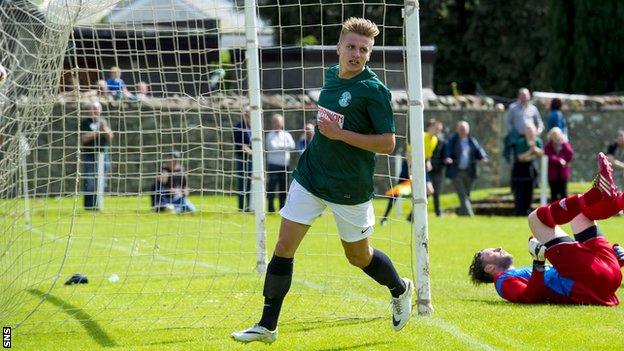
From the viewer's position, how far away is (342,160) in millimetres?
7812

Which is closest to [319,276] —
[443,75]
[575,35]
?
[575,35]

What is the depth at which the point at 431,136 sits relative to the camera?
21.4 m

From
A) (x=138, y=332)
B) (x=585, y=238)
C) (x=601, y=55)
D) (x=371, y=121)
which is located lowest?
(x=138, y=332)

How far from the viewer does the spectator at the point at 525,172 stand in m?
22.7

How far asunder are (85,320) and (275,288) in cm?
205

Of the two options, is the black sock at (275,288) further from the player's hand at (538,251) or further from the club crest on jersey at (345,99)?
the player's hand at (538,251)

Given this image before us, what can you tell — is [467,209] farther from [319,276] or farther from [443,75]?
[443,75]

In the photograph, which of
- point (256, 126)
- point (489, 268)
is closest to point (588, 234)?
point (489, 268)

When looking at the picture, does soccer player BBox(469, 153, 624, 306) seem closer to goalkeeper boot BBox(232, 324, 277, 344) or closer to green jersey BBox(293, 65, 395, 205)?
green jersey BBox(293, 65, 395, 205)

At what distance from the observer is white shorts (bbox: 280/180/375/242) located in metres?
7.83

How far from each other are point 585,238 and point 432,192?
12572mm

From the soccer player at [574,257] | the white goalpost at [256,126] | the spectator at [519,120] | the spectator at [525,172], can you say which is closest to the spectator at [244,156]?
the white goalpost at [256,126]

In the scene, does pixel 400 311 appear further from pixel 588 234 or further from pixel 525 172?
pixel 525 172

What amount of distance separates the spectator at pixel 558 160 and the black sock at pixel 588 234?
1297 cm
